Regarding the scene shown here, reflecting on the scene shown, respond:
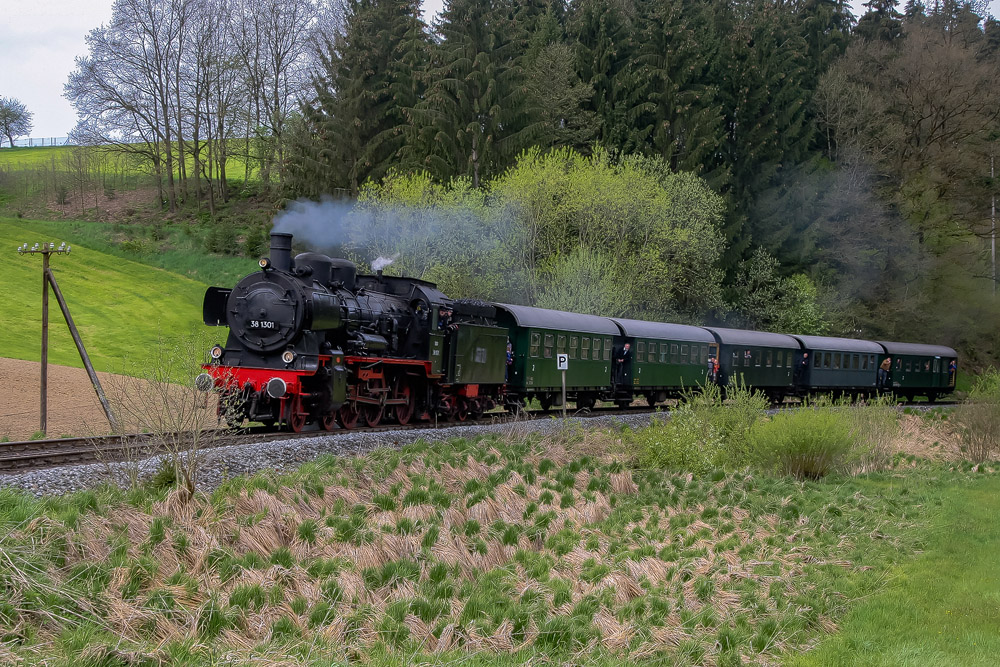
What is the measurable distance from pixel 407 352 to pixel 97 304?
1042 inches

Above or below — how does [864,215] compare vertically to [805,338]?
above

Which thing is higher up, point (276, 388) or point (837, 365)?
point (276, 388)

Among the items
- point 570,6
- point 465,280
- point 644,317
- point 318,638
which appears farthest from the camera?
point 570,6

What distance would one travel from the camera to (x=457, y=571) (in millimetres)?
9297

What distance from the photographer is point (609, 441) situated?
17578mm

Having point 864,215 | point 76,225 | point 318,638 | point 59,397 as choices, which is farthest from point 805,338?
point 76,225

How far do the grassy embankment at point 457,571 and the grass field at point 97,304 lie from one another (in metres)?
22.4

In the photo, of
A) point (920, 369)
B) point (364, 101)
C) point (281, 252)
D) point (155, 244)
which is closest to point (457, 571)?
point (281, 252)

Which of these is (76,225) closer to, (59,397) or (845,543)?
(59,397)

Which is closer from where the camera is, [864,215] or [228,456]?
[228,456]

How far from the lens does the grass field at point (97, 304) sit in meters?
33.0

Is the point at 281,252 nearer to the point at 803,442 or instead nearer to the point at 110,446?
the point at 110,446

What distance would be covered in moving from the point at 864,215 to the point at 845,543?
1648 inches

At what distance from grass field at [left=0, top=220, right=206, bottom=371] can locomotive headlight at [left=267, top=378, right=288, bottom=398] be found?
58.2 feet
